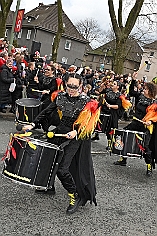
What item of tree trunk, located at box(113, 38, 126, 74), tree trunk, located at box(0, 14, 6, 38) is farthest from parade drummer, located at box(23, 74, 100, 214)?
tree trunk, located at box(0, 14, 6, 38)

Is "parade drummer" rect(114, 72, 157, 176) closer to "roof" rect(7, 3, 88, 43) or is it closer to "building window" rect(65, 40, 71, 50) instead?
"roof" rect(7, 3, 88, 43)

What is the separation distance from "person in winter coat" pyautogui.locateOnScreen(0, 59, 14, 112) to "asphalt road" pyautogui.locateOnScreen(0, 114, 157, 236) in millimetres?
4425

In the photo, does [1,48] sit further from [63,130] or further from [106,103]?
→ [63,130]

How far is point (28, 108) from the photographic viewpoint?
8000mm

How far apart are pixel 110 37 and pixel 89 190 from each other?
5214 cm

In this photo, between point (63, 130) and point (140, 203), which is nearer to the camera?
point (63, 130)

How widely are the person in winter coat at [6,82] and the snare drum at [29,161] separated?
19.3 ft

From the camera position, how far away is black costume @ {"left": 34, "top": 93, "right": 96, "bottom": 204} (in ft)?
14.4

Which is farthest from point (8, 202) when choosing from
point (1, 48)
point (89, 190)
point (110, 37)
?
point (110, 37)

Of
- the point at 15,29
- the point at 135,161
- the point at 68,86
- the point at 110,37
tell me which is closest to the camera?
the point at 68,86

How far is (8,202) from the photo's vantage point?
15.1 ft

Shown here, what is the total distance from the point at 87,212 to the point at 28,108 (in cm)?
373

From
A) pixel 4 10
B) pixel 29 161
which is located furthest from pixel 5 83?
pixel 4 10

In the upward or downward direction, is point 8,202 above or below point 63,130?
below
